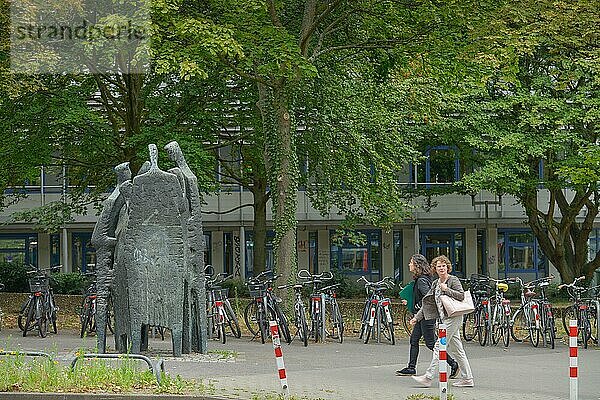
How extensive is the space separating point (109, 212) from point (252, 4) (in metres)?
6.50

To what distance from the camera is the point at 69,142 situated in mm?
28078

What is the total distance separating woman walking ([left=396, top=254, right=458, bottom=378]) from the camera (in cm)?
1387

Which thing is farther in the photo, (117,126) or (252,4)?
(117,126)

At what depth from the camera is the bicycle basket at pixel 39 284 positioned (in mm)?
21750

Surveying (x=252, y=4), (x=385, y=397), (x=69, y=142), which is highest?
(x=252, y=4)

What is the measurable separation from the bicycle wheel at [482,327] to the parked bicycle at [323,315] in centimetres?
258

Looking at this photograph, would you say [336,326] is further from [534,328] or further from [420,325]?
[420,325]

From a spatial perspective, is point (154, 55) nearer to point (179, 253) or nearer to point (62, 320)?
point (179, 253)

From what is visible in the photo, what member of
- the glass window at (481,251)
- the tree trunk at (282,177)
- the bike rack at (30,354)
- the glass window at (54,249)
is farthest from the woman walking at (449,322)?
the glass window at (54,249)

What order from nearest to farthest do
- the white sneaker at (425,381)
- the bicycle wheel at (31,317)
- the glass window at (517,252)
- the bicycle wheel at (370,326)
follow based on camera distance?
1. the white sneaker at (425,381)
2. the bicycle wheel at (370,326)
3. the bicycle wheel at (31,317)
4. the glass window at (517,252)

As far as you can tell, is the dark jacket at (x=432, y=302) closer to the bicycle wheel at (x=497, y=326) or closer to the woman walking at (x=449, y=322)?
the woman walking at (x=449, y=322)

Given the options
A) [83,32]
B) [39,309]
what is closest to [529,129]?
[83,32]

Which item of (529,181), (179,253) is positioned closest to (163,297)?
(179,253)

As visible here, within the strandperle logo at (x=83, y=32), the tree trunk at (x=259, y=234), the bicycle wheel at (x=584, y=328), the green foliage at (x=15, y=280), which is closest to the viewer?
the bicycle wheel at (x=584, y=328)
